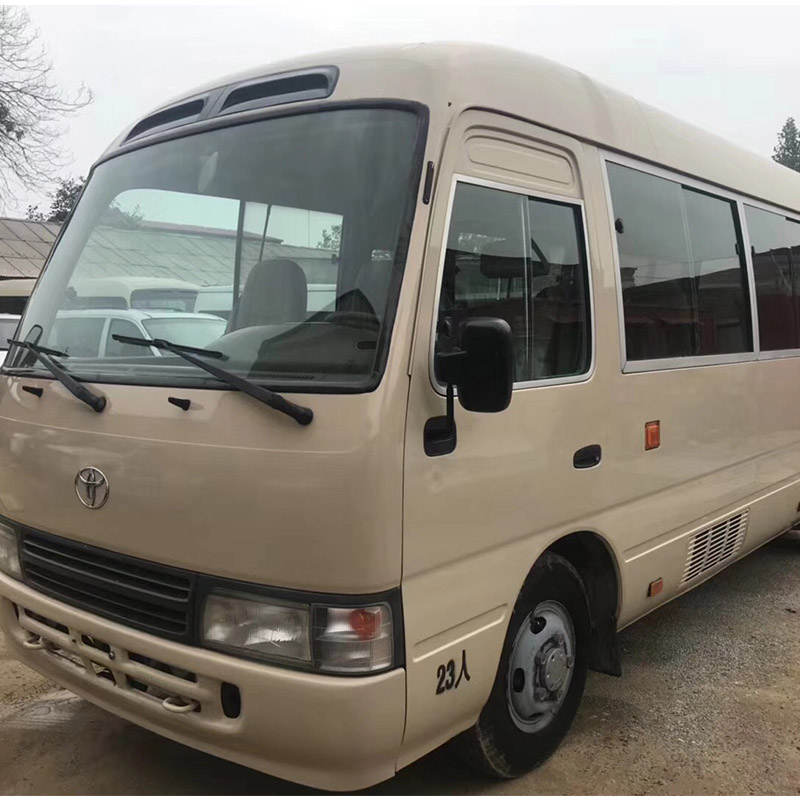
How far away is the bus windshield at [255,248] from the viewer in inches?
Result: 100

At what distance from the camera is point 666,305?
383 centimetres

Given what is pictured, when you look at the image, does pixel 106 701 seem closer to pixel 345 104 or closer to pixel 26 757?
pixel 26 757

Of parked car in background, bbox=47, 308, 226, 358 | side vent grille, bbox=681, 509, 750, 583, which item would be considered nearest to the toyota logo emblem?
parked car in background, bbox=47, 308, 226, 358

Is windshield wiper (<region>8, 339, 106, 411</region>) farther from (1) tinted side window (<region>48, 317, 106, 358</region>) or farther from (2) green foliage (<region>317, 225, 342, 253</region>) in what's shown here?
(2) green foliage (<region>317, 225, 342, 253</region>)

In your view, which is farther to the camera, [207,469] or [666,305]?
[666,305]

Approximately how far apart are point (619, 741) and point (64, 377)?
2719mm

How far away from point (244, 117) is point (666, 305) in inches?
82.6

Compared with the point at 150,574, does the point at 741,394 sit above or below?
above

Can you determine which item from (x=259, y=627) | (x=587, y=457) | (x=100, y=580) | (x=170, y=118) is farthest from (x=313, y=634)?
A: (x=170, y=118)

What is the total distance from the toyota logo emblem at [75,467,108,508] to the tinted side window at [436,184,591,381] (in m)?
1.23

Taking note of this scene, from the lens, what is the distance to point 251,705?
244 centimetres

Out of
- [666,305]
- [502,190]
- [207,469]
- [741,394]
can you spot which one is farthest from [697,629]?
[207,469]

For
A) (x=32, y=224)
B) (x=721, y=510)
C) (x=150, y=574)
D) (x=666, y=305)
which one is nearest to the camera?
(x=150, y=574)

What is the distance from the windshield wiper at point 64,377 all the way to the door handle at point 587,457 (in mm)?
1765
